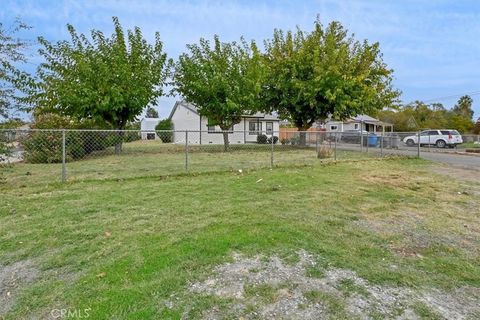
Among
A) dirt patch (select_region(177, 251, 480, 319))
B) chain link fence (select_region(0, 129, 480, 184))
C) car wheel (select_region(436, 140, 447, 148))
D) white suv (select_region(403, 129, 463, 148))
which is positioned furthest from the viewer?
car wheel (select_region(436, 140, 447, 148))

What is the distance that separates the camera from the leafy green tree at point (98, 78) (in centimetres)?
1609

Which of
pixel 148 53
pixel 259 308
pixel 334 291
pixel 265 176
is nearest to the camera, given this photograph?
pixel 259 308

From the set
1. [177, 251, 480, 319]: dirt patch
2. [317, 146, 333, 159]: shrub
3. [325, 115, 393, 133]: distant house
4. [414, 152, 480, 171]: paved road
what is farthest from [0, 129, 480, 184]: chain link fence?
[325, 115, 393, 133]: distant house

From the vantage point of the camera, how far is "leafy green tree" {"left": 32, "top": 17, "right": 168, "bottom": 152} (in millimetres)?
16094

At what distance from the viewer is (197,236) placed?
165 inches

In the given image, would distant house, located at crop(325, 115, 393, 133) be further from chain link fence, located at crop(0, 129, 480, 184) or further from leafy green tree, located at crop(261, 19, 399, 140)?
leafy green tree, located at crop(261, 19, 399, 140)

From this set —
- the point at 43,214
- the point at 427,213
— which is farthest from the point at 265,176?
the point at 43,214

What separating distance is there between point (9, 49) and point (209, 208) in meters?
6.06

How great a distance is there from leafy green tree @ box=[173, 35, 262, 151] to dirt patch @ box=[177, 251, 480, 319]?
15722 millimetres

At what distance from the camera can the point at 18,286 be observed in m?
3.09

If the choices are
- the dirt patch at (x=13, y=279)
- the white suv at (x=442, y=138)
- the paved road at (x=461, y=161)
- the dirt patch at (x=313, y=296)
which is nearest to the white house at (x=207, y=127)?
the white suv at (x=442, y=138)

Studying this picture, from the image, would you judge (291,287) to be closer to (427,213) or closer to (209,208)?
(209,208)

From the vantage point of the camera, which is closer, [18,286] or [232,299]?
[232,299]

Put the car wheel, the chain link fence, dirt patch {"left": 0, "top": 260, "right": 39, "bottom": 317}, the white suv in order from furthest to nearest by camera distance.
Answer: the car wheel, the white suv, the chain link fence, dirt patch {"left": 0, "top": 260, "right": 39, "bottom": 317}
